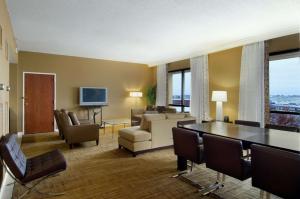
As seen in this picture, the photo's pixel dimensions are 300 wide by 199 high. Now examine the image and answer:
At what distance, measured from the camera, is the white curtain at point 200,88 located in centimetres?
620

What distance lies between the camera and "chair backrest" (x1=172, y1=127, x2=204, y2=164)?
9.05 ft

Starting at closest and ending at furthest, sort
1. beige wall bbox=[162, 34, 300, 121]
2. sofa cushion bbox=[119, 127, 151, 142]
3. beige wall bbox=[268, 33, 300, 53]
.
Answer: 1. sofa cushion bbox=[119, 127, 151, 142]
2. beige wall bbox=[268, 33, 300, 53]
3. beige wall bbox=[162, 34, 300, 121]

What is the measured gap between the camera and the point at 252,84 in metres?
4.82

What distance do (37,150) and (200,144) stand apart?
3.91m

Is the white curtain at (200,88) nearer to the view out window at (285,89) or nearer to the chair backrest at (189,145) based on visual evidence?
the view out window at (285,89)

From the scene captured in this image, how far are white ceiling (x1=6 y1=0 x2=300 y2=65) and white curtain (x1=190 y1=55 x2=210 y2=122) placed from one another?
59cm

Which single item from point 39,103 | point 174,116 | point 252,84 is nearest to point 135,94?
point 39,103

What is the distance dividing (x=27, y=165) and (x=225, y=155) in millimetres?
2700

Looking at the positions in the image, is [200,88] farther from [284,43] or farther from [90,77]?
[90,77]

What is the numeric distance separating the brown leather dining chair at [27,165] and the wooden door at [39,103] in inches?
168

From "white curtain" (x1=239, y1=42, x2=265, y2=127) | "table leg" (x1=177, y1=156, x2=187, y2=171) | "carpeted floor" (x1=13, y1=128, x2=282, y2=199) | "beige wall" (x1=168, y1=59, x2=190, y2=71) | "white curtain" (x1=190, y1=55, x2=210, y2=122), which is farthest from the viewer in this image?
"beige wall" (x1=168, y1=59, x2=190, y2=71)

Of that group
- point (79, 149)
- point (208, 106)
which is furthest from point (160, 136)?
point (208, 106)

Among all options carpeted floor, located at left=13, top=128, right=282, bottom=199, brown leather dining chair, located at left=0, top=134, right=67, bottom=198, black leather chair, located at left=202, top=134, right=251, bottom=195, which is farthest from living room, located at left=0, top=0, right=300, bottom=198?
black leather chair, located at left=202, top=134, right=251, bottom=195

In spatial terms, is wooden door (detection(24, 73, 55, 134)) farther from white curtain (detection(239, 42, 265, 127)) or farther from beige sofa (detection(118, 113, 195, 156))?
white curtain (detection(239, 42, 265, 127))
